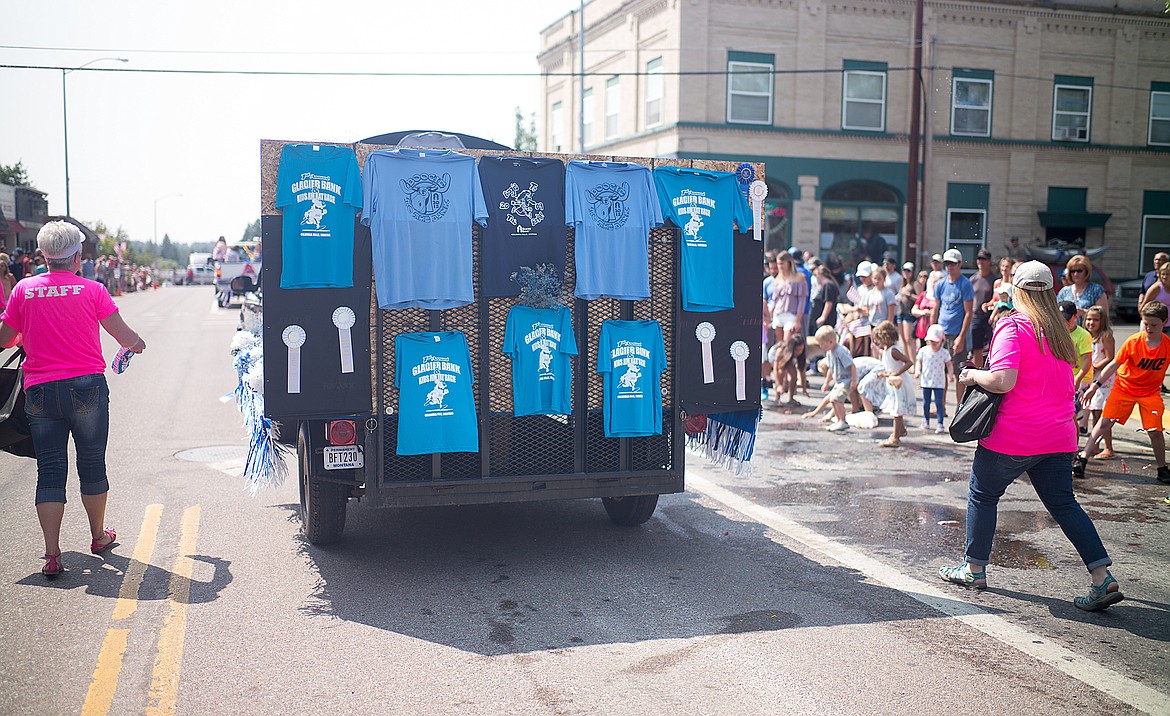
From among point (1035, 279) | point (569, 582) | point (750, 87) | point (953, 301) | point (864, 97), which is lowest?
point (569, 582)

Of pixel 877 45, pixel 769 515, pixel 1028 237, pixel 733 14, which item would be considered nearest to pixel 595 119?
pixel 733 14

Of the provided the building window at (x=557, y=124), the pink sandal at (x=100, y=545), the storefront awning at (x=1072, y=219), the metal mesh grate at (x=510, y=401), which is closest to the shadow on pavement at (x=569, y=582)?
the metal mesh grate at (x=510, y=401)

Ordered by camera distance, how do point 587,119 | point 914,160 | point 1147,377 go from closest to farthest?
point 1147,377, point 914,160, point 587,119

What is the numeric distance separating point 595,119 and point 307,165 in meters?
29.0

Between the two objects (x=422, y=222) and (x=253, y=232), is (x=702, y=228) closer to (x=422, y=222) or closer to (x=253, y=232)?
(x=422, y=222)

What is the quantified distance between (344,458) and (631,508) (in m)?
2.09

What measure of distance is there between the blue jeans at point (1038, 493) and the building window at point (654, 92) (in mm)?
24803

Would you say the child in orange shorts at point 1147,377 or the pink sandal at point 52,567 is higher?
the child in orange shorts at point 1147,377

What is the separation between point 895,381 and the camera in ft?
35.5

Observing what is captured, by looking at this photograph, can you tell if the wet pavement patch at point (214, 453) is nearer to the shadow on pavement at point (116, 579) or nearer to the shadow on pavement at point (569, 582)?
the shadow on pavement at point (569, 582)

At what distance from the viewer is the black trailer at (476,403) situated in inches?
222

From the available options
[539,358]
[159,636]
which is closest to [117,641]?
[159,636]

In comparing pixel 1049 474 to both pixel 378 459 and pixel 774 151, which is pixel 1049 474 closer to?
pixel 378 459

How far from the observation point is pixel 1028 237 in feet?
102
